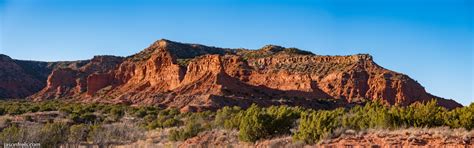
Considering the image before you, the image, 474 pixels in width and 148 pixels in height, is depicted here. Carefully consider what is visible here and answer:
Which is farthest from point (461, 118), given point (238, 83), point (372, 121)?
point (238, 83)

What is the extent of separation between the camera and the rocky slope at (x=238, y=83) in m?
66.2

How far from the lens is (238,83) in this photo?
70562mm

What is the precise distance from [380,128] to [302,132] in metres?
2.59

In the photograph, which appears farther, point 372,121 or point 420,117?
point 372,121

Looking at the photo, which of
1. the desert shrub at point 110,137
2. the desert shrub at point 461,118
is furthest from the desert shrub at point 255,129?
the desert shrub at point 461,118

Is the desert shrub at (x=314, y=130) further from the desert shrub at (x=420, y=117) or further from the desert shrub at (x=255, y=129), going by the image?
the desert shrub at (x=420, y=117)

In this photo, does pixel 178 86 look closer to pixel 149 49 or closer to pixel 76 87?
pixel 76 87

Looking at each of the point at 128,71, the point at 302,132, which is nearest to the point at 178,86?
the point at 128,71

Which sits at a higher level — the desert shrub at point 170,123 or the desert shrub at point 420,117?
the desert shrub at point 420,117

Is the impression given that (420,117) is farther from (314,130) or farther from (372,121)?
(314,130)

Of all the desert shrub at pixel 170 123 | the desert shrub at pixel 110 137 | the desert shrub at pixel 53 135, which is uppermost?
the desert shrub at pixel 53 135

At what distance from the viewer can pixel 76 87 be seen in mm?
93688

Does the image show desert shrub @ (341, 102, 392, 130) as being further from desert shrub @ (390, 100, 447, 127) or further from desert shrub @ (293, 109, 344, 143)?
desert shrub @ (293, 109, 344, 143)

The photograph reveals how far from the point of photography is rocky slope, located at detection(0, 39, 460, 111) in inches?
2606
